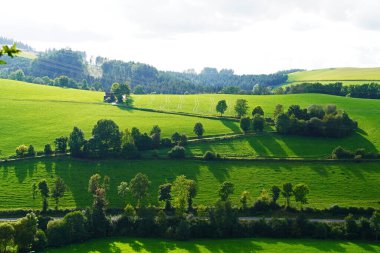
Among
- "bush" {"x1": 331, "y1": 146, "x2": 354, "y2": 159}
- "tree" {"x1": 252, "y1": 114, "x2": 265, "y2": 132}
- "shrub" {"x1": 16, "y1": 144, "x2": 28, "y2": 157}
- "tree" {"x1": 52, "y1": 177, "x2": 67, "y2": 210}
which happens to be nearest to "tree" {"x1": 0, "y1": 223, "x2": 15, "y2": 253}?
"tree" {"x1": 52, "y1": 177, "x2": 67, "y2": 210}

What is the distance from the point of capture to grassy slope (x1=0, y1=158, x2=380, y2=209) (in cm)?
9450

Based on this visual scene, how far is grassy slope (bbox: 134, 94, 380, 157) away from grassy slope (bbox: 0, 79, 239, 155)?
46.4 ft

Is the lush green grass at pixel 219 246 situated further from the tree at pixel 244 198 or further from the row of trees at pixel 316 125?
the row of trees at pixel 316 125

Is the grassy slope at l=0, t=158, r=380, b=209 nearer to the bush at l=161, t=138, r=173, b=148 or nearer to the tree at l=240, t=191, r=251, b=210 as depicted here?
the tree at l=240, t=191, r=251, b=210

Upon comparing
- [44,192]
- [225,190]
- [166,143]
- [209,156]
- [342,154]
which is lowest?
[44,192]

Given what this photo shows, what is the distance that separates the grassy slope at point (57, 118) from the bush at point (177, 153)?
1827cm

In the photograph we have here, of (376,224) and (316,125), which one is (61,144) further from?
(376,224)

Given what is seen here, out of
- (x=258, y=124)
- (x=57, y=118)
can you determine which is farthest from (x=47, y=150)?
(x=258, y=124)

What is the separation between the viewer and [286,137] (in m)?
131

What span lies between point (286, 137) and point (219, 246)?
6262cm

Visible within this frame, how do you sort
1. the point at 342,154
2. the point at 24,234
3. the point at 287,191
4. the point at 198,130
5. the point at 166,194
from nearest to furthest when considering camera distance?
the point at 24,234 < the point at 166,194 < the point at 287,191 < the point at 342,154 < the point at 198,130

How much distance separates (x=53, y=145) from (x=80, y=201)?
3358 cm

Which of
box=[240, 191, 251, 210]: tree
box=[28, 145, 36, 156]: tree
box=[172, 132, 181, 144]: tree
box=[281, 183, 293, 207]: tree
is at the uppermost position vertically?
box=[172, 132, 181, 144]: tree

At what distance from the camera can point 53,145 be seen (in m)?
120
